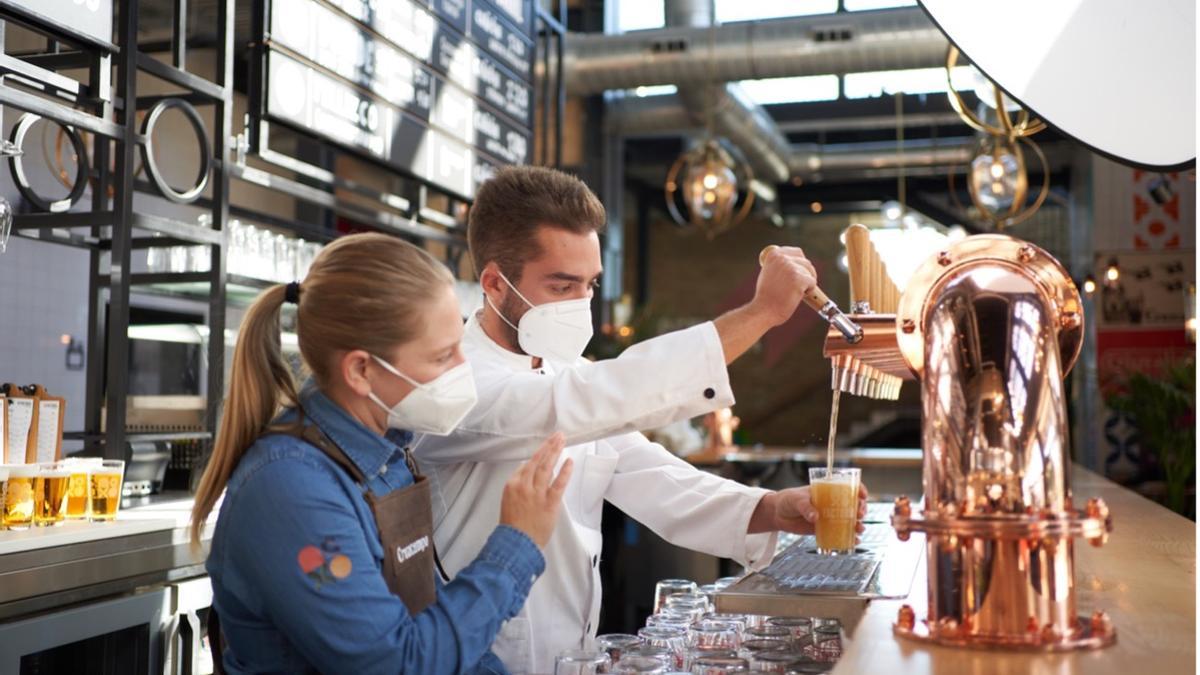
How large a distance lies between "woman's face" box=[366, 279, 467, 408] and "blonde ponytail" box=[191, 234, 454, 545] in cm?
1

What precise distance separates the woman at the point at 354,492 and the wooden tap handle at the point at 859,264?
442mm

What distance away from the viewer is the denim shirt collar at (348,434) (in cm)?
152

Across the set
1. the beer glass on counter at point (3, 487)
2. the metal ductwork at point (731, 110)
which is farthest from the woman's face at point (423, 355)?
the metal ductwork at point (731, 110)

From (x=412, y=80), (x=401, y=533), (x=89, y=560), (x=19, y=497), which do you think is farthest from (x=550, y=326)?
(x=412, y=80)

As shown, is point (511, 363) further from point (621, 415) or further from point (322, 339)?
point (322, 339)

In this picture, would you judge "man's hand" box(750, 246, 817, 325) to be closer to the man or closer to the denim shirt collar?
the man

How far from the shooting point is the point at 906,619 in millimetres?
1251

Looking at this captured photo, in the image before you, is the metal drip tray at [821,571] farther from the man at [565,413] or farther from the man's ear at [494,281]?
the man's ear at [494,281]

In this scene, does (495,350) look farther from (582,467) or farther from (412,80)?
(412,80)

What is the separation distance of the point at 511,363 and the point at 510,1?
3794mm

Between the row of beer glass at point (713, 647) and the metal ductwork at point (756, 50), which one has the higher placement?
the metal ductwork at point (756, 50)

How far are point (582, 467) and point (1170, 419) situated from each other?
732 centimetres

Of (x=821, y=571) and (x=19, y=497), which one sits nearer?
(x=821, y=571)

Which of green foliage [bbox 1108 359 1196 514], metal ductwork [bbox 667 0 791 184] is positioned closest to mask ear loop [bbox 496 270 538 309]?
metal ductwork [bbox 667 0 791 184]
